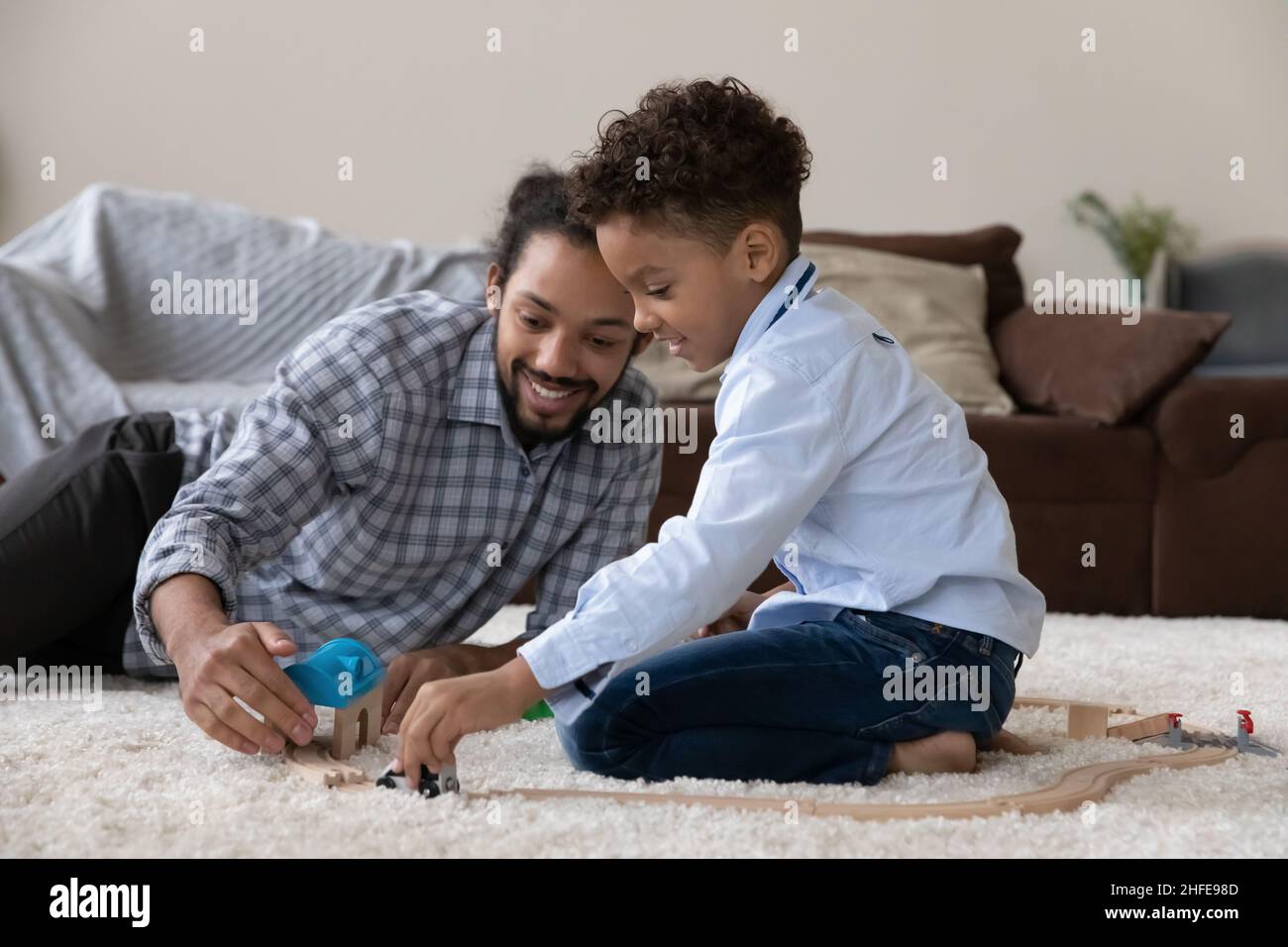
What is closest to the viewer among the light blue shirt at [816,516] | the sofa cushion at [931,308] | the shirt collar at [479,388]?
the light blue shirt at [816,516]

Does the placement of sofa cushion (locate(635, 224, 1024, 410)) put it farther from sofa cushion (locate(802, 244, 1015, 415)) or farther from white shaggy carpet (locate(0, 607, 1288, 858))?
white shaggy carpet (locate(0, 607, 1288, 858))

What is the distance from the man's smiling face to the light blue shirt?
0.85 ft

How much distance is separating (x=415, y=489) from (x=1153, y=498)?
1.53m

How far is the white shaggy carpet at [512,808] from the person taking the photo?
0.88 meters

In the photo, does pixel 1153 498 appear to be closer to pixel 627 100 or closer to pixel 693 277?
pixel 693 277

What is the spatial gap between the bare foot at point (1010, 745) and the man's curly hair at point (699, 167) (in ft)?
1.70

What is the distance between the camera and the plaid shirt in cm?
144

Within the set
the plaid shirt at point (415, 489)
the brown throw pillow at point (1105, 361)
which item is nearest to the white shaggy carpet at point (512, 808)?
the plaid shirt at point (415, 489)

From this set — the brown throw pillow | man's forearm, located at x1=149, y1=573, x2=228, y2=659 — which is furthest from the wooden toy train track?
the brown throw pillow

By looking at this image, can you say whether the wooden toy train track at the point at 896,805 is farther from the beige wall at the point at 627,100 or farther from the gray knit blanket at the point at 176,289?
the beige wall at the point at 627,100

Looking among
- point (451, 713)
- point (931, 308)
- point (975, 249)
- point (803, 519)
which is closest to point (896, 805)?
point (803, 519)

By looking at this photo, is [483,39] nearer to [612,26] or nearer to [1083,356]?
[612,26]
